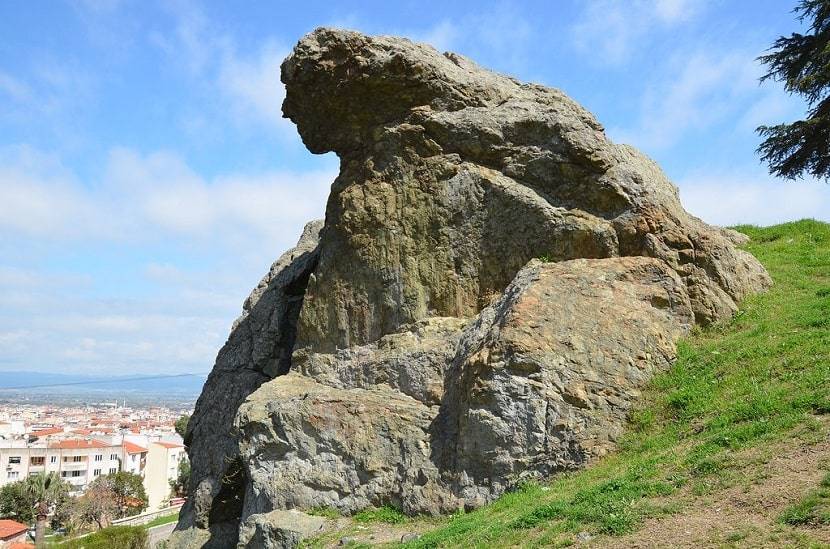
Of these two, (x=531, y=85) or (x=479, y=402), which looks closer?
(x=479, y=402)

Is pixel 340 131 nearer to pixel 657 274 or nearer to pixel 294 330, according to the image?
pixel 294 330

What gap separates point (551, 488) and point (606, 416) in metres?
1.99

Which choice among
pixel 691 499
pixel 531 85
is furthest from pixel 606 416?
pixel 531 85

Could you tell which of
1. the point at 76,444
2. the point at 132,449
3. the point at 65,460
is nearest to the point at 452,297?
the point at 65,460

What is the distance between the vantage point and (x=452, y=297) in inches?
694

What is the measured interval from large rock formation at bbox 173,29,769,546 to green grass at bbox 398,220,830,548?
62 cm

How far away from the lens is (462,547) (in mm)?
9992

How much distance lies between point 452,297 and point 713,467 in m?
9.04

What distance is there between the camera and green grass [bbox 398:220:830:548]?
9273 millimetres

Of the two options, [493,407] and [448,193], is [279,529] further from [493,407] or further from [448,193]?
[448,193]

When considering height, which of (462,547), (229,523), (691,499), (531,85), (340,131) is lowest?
(229,523)

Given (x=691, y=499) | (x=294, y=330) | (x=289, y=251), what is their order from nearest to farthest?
(x=691, y=499) → (x=294, y=330) → (x=289, y=251)

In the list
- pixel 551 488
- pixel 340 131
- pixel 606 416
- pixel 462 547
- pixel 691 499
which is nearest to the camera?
pixel 691 499

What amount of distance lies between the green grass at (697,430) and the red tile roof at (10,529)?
72837 mm
